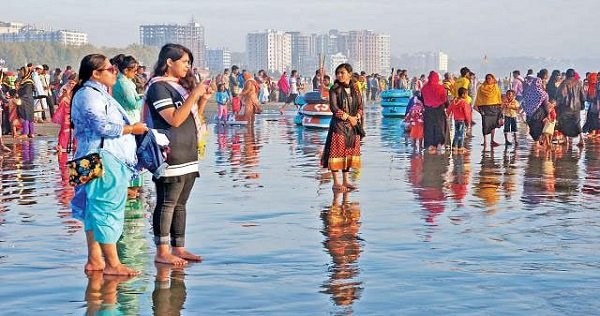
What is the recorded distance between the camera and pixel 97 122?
7715 mm

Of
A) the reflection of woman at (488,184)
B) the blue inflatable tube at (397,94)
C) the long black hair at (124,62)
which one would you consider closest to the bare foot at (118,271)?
the long black hair at (124,62)

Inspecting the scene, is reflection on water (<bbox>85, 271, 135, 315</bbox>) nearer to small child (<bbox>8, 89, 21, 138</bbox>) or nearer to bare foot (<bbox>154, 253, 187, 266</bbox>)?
bare foot (<bbox>154, 253, 187, 266</bbox>)

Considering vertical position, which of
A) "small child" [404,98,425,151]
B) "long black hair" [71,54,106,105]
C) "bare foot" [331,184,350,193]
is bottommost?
"bare foot" [331,184,350,193]

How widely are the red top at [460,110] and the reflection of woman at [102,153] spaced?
13.8 meters

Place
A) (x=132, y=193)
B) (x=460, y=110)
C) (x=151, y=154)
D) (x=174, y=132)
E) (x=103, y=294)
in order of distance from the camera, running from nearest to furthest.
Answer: (x=103, y=294)
(x=151, y=154)
(x=174, y=132)
(x=132, y=193)
(x=460, y=110)

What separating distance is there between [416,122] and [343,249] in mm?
12586

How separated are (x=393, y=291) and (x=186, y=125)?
220 cm

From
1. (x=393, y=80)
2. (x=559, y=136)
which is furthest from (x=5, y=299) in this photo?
(x=393, y=80)

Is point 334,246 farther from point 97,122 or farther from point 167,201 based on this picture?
point 97,122

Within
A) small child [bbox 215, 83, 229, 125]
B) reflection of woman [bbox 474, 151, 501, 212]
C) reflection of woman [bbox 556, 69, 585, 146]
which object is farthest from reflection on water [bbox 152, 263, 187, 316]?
small child [bbox 215, 83, 229, 125]

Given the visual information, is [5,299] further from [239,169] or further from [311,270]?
[239,169]

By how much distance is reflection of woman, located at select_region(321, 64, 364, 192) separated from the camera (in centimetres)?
1366

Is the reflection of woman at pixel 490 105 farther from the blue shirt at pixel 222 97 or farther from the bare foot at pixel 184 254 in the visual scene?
the bare foot at pixel 184 254

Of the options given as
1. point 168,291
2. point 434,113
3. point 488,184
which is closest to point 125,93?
point 168,291
